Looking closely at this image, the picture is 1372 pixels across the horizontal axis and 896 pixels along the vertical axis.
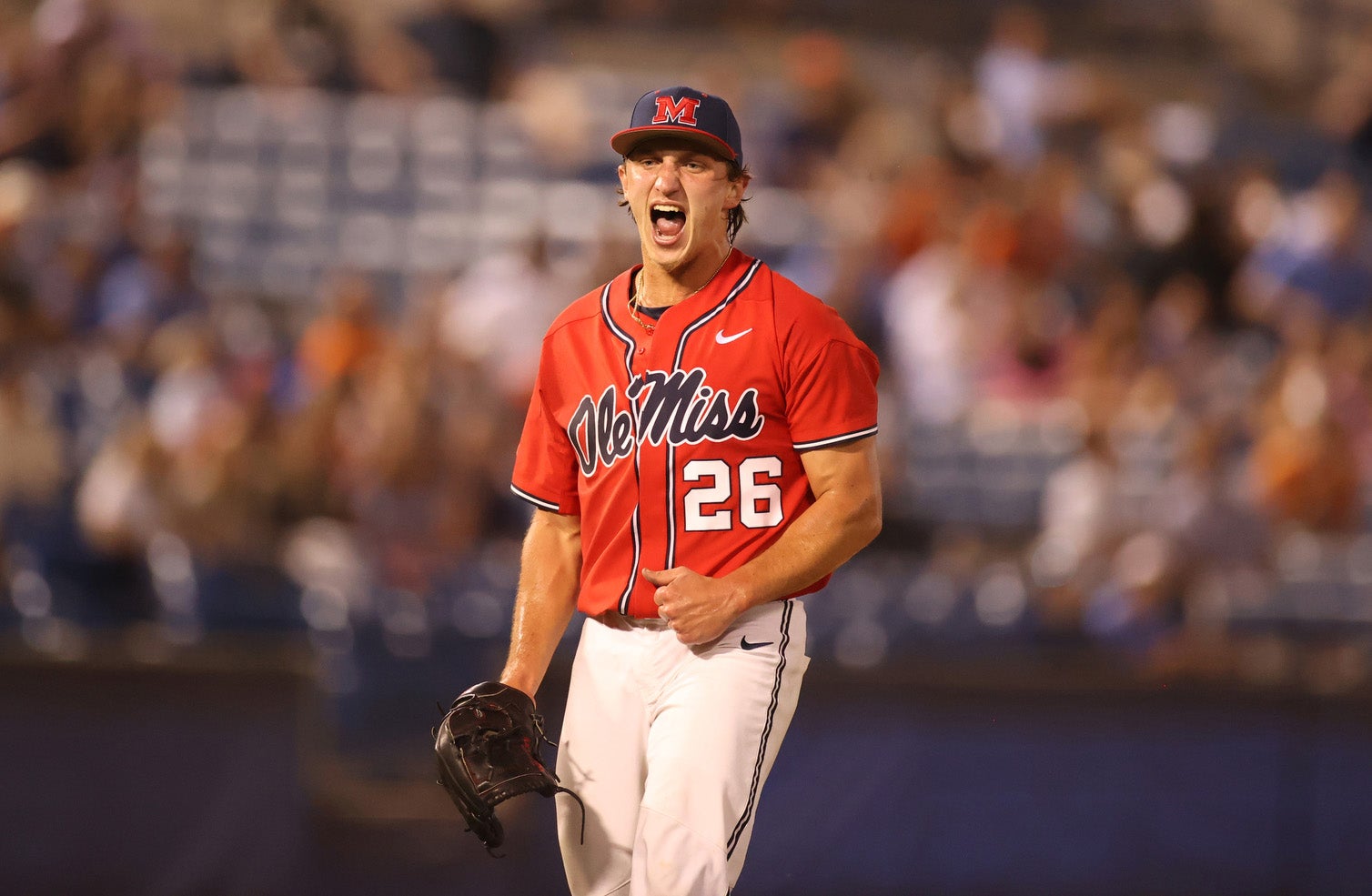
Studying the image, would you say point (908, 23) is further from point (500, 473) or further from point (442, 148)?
point (500, 473)

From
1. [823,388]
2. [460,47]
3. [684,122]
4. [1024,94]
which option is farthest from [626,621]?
[1024,94]

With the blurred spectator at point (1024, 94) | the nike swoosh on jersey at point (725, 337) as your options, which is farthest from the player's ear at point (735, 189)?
the blurred spectator at point (1024, 94)

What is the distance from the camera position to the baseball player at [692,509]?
143 inches

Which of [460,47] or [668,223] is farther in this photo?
[460,47]

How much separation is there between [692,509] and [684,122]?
0.87 metres

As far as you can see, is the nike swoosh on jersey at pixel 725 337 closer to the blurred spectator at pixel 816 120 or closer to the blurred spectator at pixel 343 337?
the blurred spectator at pixel 343 337

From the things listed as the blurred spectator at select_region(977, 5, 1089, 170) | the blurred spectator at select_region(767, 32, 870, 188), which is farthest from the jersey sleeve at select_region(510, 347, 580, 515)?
the blurred spectator at select_region(977, 5, 1089, 170)

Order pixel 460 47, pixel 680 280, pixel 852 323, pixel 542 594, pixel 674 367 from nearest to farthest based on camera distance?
pixel 674 367, pixel 680 280, pixel 542 594, pixel 852 323, pixel 460 47

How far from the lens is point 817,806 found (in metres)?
7.45

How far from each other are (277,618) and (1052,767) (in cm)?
358

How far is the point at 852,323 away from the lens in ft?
32.6

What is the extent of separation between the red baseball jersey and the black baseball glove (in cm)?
32

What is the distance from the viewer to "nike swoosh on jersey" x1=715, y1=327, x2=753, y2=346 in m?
3.76

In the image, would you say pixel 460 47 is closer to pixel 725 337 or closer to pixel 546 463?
pixel 546 463
